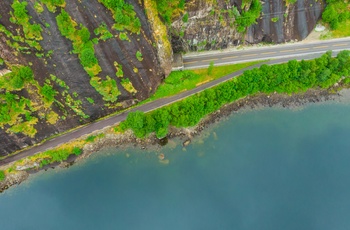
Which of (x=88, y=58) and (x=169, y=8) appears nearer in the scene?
(x=88, y=58)

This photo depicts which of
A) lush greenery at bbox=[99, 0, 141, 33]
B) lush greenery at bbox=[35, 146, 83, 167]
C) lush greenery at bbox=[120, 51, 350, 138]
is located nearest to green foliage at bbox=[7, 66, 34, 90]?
lush greenery at bbox=[35, 146, 83, 167]

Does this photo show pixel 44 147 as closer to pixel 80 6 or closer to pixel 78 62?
pixel 78 62

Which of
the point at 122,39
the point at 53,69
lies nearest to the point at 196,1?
the point at 122,39

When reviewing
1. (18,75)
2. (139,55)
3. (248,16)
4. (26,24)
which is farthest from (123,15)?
(248,16)

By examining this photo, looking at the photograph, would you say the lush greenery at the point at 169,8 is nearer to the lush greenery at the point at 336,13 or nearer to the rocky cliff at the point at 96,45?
the rocky cliff at the point at 96,45

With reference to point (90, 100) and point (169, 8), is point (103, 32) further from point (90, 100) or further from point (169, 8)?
point (90, 100)
